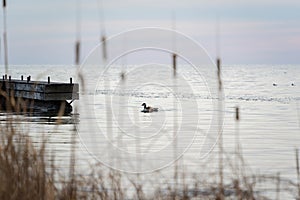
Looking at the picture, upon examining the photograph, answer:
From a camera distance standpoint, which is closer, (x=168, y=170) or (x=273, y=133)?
(x=168, y=170)

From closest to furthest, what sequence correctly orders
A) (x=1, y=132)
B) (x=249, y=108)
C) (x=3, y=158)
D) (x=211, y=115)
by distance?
1. (x=3, y=158)
2. (x=1, y=132)
3. (x=211, y=115)
4. (x=249, y=108)

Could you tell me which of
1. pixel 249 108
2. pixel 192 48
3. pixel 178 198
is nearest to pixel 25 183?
pixel 178 198

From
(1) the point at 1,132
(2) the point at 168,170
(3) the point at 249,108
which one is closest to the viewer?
(1) the point at 1,132

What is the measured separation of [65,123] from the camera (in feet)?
89.5

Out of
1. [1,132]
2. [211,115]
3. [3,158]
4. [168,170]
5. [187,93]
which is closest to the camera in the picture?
[3,158]

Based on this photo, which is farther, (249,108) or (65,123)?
(249,108)

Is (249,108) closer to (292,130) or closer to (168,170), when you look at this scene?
(292,130)

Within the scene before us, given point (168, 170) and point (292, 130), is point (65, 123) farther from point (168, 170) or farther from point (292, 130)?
point (168, 170)

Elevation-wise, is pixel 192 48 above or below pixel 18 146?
above

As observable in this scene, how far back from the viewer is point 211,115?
34438 millimetres

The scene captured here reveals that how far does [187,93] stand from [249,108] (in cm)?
1465

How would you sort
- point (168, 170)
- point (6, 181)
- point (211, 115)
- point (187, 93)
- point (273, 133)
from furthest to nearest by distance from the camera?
point (187, 93), point (211, 115), point (273, 133), point (168, 170), point (6, 181)

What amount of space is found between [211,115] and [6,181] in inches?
1177

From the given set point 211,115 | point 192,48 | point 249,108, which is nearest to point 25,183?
point 192,48
